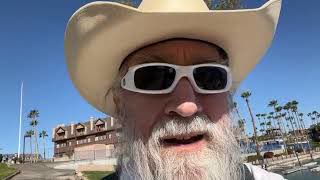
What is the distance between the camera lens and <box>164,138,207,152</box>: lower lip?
5.85 ft

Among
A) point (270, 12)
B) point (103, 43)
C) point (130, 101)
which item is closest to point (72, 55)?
point (103, 43)

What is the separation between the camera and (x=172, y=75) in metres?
1.85

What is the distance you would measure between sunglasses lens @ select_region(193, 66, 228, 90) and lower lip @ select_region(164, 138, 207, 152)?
0.94 ft

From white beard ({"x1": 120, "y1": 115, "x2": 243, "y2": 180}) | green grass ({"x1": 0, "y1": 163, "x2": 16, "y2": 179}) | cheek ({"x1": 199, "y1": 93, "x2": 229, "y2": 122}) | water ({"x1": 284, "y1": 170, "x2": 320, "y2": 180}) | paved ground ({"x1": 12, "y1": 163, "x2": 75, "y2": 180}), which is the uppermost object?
green grass ({"x1": 0, "y1": 163, "x2": 16, "y2": 179})

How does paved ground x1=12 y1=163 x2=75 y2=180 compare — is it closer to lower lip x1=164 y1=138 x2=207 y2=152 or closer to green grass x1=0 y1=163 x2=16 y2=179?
green grass x1=0 y1=163 x2=16 y2=179

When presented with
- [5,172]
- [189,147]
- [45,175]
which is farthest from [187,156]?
[5,172]

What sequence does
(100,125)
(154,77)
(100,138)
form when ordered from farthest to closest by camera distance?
(100,125) → (100,138) → (154,77)

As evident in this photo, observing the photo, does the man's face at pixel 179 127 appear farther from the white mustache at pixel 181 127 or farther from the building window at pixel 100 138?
the building window at pixel 100 138

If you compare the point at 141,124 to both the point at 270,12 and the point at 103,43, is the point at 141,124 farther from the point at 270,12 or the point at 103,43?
the point at 270,12

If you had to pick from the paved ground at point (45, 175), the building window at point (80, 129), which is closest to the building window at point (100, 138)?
the building window at point (80, 129)

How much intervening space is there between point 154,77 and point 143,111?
0.19 meters

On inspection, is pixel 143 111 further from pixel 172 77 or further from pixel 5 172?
pixel 5 172

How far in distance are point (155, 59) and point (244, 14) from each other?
1.78ft

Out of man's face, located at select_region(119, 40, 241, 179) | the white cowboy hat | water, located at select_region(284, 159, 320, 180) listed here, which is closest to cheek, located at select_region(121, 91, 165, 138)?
man's face, located at select_region(119, 40, 241, 179)
